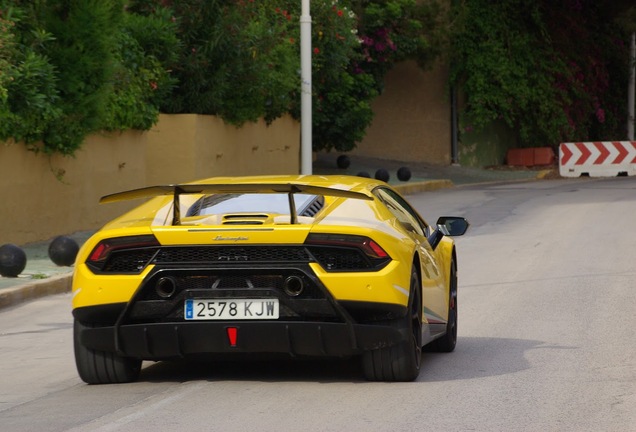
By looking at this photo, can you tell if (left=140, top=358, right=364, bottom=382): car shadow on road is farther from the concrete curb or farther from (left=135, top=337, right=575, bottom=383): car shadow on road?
the concrete curb

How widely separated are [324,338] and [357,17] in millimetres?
29404

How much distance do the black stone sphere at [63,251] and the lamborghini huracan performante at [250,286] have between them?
7.70 meters

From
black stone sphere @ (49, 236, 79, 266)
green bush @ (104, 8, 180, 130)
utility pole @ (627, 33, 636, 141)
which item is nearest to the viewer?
black stone sphere @ (49, 236, 79, 266)

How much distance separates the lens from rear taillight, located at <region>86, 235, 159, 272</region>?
889 cm

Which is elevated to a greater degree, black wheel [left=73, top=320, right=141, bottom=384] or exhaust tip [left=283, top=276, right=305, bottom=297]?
exhaust tip [left=283, top=276, right=305, bottom=297]

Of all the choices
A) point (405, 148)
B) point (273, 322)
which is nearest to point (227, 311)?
point (273, 322)

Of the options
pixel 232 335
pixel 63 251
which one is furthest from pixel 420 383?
pixel 63 251

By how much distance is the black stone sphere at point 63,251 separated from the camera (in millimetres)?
16766

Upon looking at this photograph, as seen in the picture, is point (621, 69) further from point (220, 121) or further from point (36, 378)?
point (36, 378)

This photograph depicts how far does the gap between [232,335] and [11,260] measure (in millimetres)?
7325

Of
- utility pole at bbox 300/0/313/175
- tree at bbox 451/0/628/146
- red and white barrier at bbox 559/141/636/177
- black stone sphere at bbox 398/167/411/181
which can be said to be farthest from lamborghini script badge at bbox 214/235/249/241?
tree at bbox 451/0/628/146

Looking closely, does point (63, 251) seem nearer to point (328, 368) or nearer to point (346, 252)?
point (328, 368)

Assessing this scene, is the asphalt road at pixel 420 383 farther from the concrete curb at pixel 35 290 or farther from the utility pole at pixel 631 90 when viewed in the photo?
the utility pole at pixel 631 90

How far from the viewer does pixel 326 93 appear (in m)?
36.6
